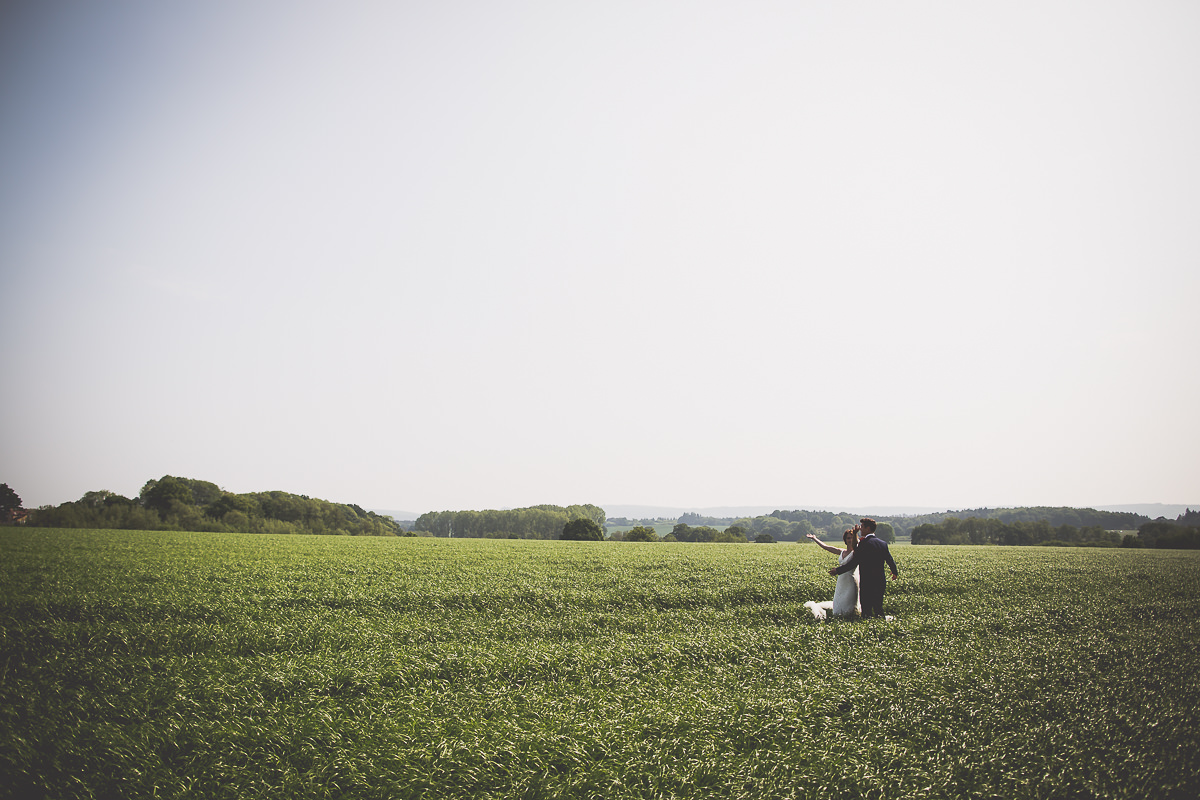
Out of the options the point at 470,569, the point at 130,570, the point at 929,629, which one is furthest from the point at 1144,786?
the point at 130,570

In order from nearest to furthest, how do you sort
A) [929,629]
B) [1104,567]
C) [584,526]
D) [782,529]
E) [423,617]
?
1. [929,629]
2. [423,617]
3. [1104,567]
4. [584,526]
5. [782,529]

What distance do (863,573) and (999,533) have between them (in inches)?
3827

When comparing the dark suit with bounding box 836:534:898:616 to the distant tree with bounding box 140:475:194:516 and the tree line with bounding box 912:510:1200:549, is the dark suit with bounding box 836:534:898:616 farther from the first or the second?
the distant tree with bounding box 140:475:194:516

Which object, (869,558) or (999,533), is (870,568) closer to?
(869,558)

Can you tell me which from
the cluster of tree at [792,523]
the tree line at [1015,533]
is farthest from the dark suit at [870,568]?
the cluster of tree at [792,523]

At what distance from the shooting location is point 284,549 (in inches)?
1248

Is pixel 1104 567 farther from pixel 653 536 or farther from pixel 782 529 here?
pixel 782 529

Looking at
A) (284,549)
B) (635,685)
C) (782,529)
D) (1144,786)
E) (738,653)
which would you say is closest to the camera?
(1144,786)

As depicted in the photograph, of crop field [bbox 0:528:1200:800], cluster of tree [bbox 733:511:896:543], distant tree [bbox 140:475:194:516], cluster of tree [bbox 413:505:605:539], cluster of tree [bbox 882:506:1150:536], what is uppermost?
crop field [bbox 0:528:1200:800]

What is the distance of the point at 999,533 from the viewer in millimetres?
85625

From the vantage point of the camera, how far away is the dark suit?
13008mm

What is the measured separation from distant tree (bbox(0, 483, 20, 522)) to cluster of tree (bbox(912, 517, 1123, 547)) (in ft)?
428

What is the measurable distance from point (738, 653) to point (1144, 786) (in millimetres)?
5725

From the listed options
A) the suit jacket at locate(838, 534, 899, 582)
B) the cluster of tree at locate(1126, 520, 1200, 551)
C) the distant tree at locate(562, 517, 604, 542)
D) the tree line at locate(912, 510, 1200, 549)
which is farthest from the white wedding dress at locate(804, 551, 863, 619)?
the tree line at locate(912, 510, 1200, 549)
